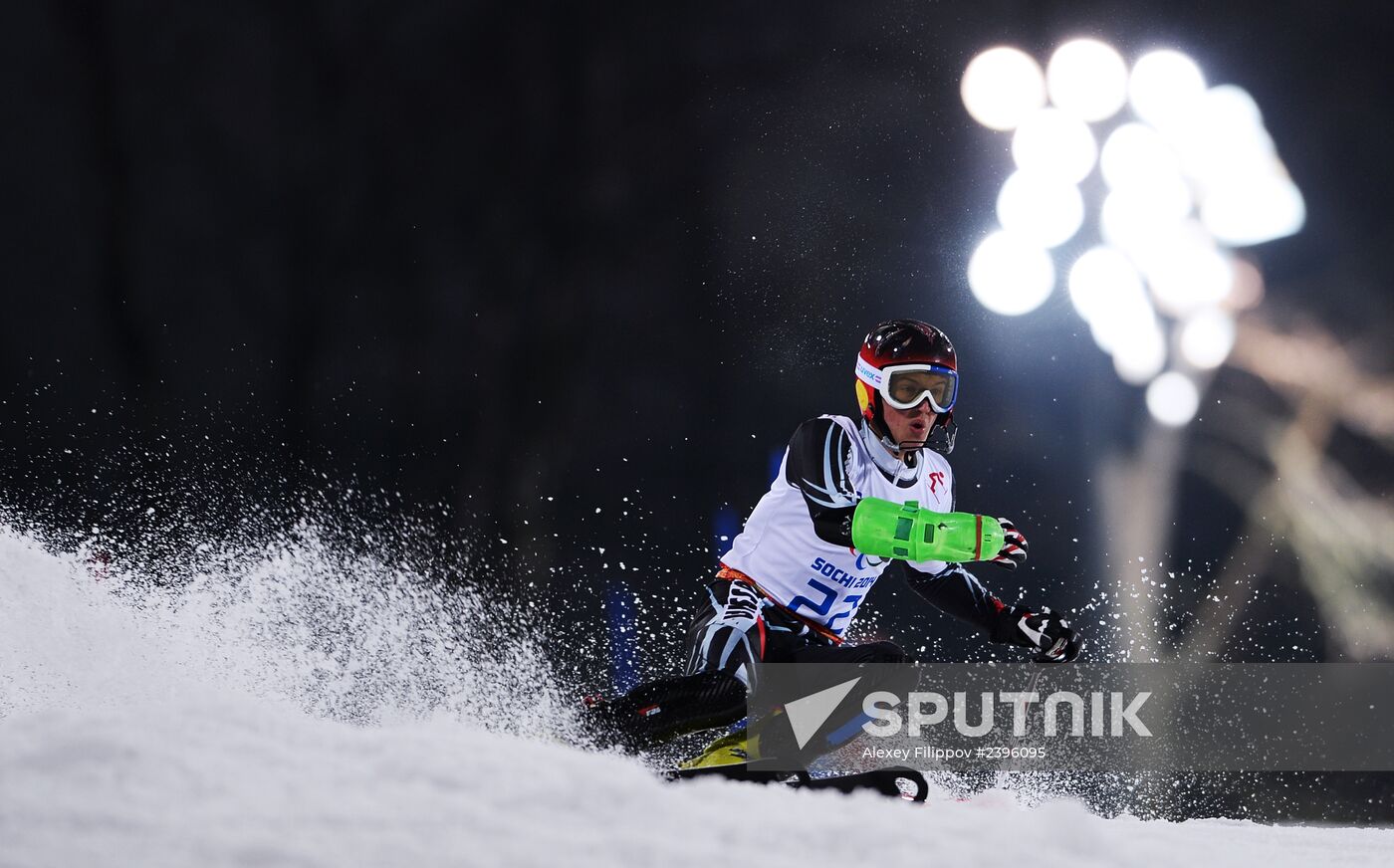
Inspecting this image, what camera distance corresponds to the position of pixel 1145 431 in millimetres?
6191

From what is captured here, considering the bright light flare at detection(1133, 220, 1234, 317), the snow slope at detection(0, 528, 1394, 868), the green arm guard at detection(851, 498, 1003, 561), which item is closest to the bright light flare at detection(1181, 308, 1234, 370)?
the bright light flare at detection(1133, 220, 1234, 317)

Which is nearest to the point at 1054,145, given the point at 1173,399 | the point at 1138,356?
the point at 1138,356

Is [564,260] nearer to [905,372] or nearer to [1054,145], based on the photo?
[1054,145]

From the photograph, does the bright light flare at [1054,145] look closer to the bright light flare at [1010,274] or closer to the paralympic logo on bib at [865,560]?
the bright light flare at [1010,274]

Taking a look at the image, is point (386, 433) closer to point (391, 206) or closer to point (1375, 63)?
point (391, 206)

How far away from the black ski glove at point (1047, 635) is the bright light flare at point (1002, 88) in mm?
3465

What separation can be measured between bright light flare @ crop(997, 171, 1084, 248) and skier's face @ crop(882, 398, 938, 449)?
2959 millimetres

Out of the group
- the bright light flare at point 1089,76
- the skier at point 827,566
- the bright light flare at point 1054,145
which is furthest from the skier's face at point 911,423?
the bright light flare at point 1089,76

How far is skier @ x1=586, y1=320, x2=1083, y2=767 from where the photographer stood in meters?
3.46

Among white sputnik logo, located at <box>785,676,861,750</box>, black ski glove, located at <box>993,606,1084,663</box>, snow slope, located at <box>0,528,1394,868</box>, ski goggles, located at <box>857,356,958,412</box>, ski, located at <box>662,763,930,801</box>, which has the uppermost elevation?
ski goggles, located at <box>857,356,958,412</box>

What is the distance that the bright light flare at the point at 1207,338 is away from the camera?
6.29 m

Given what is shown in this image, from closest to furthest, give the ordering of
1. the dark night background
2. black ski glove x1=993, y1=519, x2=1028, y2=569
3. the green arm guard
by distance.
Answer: the green arm guard < black ski glove x1=993, y1=519, x2=1028, y2=569 < the dark night background

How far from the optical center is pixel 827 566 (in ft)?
12.3

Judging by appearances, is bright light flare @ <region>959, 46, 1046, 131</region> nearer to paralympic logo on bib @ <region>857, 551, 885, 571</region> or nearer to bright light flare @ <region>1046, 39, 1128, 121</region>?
bright light flare @ <region>1046, 39, 1128, 121</region>
